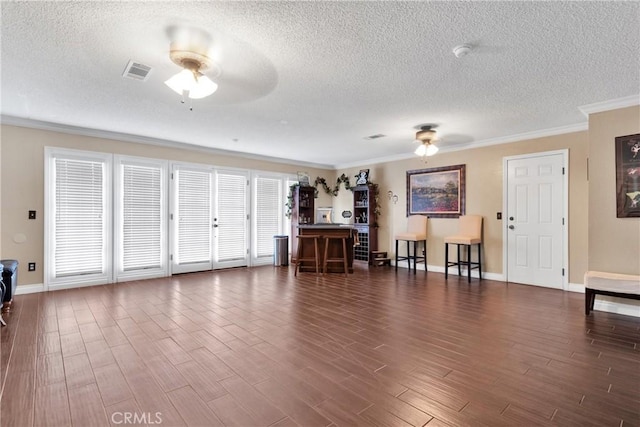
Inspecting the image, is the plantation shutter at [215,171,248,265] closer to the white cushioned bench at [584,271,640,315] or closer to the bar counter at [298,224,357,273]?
the bar counter at [298,224,357,273]

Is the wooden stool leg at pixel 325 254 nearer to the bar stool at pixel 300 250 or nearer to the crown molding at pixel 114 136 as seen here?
the bar stool at pixel 300 250

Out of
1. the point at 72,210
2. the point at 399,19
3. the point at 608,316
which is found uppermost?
the point at 399,19

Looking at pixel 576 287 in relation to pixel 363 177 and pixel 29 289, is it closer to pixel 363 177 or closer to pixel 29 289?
pixel 363 177

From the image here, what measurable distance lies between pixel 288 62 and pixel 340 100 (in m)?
1.07

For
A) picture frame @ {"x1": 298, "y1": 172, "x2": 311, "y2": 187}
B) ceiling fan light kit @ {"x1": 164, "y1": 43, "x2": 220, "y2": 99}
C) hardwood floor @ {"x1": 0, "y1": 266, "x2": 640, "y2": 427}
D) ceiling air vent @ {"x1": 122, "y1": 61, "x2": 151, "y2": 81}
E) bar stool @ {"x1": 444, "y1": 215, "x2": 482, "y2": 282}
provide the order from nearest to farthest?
hardwood floor @ {"x1": 0, "y1": 266, "x2": 640, "y2": 427} < ceiling fan light kit @ {"x1": 164, "y1": 43, "x2": 220, "y2": 99} < ceiling air vent @ {"x1": 122, "y1": 61, "x2": 151, "y2": 81} < bar stool @ {"x1": 444, "y1": 215, "x2": 482, "y2": 282} < picture frame @ {"x1": 298, "y1": 172, "x2": 311, "y2": 187}

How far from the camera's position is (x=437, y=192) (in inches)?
253

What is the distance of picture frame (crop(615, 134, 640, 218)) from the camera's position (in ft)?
11.7

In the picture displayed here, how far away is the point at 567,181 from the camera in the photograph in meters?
4.80

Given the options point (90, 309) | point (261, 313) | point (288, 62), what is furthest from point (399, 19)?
point (90, 309)

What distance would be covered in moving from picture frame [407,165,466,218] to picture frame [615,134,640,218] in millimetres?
2474

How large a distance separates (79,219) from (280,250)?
12.4 feet

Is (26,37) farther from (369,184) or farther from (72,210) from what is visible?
(369,184)

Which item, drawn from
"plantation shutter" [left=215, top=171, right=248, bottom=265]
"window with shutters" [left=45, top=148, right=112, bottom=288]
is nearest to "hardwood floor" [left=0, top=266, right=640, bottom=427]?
"window with shutters" [left=45, top=148, right=112, bottom=288]

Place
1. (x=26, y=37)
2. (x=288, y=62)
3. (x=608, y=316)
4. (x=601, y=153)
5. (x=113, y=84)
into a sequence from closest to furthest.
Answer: (x=26, y=37) → (x=288, y=62) → (x=113, y=84) → (x=608, y=316) → (x=601, y=153)
